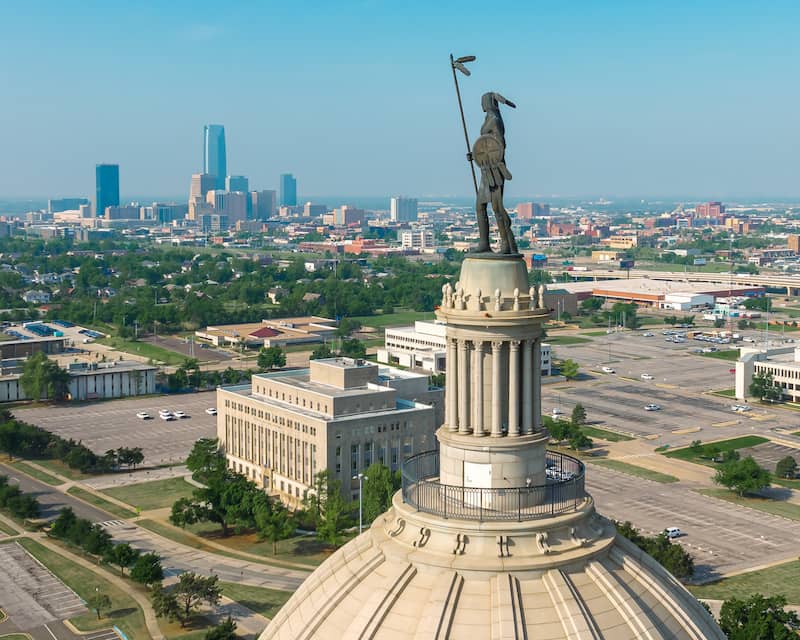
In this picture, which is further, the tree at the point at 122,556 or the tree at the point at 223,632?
the tree at the point at 122,556

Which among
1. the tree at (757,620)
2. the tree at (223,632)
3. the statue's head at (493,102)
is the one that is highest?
the statue's head at (493,102)

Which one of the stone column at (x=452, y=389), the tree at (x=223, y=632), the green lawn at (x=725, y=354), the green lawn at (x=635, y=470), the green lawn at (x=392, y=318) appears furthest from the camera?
the green lawn at (x=392, y=318)

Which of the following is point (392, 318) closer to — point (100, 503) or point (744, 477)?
point (744, 477)

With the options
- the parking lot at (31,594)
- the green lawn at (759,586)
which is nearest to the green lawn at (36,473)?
the parking lot at (31,594)

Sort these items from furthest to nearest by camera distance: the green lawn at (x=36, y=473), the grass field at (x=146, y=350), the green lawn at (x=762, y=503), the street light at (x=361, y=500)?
the grass field at (x=146, y=350), the green lawn at (x=36, y=473), the green lawn at (x=762, y=503), the street light at (x=361, y=500)

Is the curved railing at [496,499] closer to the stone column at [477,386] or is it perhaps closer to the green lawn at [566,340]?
the stone column at [477,386]

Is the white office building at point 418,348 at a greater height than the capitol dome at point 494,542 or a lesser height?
lesser

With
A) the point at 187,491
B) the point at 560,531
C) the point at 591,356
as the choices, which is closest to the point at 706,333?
the point at 591,356
